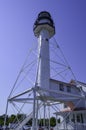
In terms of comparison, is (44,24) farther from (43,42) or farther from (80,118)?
(80,118)

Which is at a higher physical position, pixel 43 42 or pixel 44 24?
pixel 44 24

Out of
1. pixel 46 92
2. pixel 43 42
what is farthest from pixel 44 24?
pixel 46 92

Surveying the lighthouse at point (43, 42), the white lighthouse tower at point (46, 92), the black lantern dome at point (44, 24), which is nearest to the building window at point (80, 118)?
the white lighthouse tower at point (46, 92)

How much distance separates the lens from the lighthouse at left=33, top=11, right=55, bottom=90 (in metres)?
20.2

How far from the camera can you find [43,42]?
74.2ft

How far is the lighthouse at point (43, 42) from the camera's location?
66.3 feet

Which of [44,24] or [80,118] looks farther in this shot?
[80,118]

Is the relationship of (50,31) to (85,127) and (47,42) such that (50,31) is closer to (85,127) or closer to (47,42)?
(47,42)

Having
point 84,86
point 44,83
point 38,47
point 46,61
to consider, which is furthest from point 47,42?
point 84,86

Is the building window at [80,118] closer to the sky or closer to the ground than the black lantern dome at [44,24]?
closer to the ground

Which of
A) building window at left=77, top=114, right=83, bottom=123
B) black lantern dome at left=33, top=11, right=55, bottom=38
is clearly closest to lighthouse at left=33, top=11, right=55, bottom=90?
black lantern dome at left=33, top=11, right=55, bottom=38

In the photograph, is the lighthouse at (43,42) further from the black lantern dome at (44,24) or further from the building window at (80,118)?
the building window at (80,118)

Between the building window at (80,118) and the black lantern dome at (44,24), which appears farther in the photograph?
the building window at (80,118)

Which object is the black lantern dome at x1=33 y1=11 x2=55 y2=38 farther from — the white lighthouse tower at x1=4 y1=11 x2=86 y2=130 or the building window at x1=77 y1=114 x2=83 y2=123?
the building window at x1=77 y1=114 x2=83 y2=123
